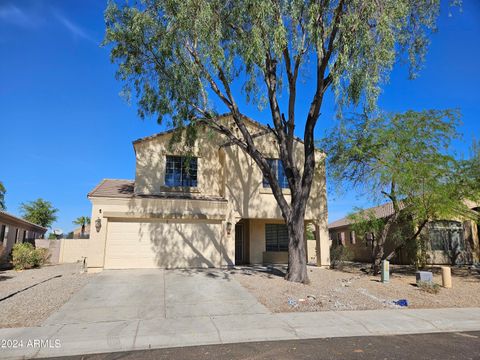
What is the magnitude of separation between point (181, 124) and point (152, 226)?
510cm

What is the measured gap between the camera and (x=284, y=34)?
11.3 meters

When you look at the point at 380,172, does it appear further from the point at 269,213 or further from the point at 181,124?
the point at 181,124

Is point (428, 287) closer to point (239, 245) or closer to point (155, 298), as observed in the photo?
point (155, 298)

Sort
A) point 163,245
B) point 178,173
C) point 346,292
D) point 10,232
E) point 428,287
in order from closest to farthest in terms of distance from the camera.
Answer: point 346,292 → point 428,287 → point 163,245 → point 178,173 → point 10,232

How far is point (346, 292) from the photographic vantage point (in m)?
11.5

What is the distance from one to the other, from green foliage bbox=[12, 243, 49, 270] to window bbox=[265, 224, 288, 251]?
1284 cm

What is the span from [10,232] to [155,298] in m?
17.9

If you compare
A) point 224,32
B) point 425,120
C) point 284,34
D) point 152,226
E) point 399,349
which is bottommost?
point 399,349

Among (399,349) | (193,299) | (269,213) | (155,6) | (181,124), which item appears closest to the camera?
(399,349)

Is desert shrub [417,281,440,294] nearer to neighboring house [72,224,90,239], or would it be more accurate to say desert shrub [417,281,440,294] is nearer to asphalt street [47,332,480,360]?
asphalt street [47,332,480,360]

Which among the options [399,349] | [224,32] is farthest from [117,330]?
[224,32]

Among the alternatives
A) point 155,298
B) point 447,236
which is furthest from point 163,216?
point 447,236

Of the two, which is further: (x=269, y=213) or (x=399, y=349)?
(x=269, y=213)

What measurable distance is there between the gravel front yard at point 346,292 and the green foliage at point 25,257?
38.1 ft
